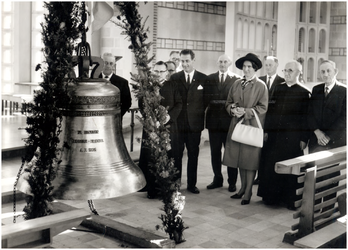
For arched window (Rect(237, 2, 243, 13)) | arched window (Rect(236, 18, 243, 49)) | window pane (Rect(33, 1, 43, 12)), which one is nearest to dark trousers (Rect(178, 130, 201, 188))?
arched window (Rect(236, 18, 243, 49))

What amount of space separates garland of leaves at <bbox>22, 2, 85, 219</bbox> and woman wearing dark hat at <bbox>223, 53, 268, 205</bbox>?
9.86ft

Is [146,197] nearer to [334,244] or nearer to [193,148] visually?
[193,148]

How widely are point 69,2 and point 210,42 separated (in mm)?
9636

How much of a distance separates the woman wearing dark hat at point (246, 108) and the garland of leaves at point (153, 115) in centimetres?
135

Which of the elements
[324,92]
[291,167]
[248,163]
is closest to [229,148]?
[248,163]

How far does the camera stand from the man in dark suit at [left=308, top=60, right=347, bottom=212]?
5201 millimetres

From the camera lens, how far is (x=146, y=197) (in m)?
5.93

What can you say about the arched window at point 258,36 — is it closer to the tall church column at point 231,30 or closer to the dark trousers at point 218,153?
the tall church column at point 231,30

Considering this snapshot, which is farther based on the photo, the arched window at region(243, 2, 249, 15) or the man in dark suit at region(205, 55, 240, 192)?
the arched window at region(243, 2, 249, 15)

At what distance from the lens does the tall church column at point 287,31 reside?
845 cm

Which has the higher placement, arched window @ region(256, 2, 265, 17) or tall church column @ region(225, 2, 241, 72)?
arched window @ region(256, 2, 265, 17)

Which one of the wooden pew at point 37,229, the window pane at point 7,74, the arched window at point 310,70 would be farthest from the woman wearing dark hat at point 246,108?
the window pane at point 7,74

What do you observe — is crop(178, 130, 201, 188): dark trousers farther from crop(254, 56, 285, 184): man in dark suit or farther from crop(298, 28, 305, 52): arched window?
crop(298, 28, 305, 52): arched window

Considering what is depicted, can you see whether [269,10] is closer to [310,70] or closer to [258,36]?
[258,36]
